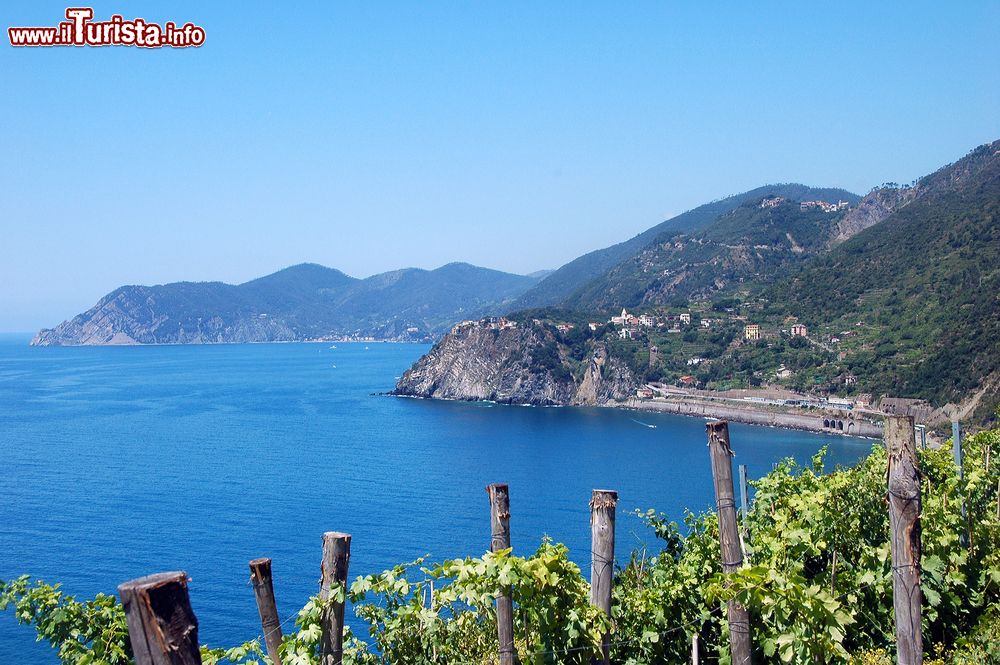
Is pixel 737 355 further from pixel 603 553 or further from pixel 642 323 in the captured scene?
pixel 603 553

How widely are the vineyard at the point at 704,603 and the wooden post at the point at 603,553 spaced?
0.46 ft

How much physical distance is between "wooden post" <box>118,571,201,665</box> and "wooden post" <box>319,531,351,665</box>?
233 cm

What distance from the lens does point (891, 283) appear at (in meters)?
83.8

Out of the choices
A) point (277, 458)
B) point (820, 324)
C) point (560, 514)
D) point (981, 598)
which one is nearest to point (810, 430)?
point (820, 324)

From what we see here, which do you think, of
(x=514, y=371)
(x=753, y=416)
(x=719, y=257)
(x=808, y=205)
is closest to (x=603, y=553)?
(x=753, y=416)

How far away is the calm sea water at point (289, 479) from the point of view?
27922 mm

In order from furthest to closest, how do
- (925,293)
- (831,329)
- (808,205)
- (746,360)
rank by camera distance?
(808,205), (746,360), (831,329), (925,293)

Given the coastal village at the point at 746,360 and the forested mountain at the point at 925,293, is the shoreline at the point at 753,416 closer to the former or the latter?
the coastal village at the point at 746,360

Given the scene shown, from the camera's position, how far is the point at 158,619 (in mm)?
2338

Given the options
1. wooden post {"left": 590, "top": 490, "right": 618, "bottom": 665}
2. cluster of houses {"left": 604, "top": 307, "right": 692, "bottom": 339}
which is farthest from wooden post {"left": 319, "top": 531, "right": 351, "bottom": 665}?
cluster of houses {"left": 604, "top": 307, "right": 692, "bottom": 339}

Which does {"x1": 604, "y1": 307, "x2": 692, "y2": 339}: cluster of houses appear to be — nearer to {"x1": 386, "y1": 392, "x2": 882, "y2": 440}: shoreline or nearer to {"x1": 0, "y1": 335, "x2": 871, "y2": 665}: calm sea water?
{"x1": 386, "y1": 392, "x2": 882, "y2": 440}: shoreline

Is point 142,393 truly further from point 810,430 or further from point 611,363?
point 810,430

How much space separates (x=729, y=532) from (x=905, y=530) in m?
1.09

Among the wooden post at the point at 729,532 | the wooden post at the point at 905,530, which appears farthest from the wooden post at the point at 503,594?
the wooden post at the point at 905,530
